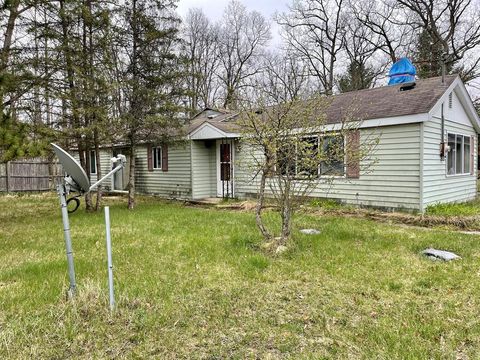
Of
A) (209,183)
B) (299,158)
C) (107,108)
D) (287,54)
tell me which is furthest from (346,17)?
(299,158)

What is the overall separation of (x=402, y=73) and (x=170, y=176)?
899 cm

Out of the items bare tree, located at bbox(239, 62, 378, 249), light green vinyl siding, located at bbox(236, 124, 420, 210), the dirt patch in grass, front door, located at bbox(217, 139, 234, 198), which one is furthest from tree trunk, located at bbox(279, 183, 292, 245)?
front door, located at bbox(217, 139, 234, 198)

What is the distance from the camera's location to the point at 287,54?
82.9ft

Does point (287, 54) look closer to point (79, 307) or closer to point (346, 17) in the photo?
point (346, 17)

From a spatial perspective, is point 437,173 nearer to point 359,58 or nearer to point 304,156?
point 304,156

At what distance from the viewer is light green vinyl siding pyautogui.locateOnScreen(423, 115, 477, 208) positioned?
8155 millimetres

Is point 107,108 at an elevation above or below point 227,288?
above

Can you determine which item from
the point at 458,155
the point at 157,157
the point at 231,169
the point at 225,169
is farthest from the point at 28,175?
the point at 458,155

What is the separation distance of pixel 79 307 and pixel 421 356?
300cm

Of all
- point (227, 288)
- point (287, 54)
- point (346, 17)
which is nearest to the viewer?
point (227, 288)

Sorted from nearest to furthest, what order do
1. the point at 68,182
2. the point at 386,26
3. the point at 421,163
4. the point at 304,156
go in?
1. the point at 68,182
2. the point at 304,156
3. the point at 421,163
4. the point at 386,26

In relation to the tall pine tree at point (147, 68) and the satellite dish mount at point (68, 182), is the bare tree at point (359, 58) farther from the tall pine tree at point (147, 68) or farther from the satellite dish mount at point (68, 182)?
the satellite dish mount at point (68, 182)

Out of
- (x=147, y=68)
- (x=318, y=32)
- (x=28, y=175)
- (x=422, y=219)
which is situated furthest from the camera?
(x=318, y=32)

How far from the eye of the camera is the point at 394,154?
8352mm
